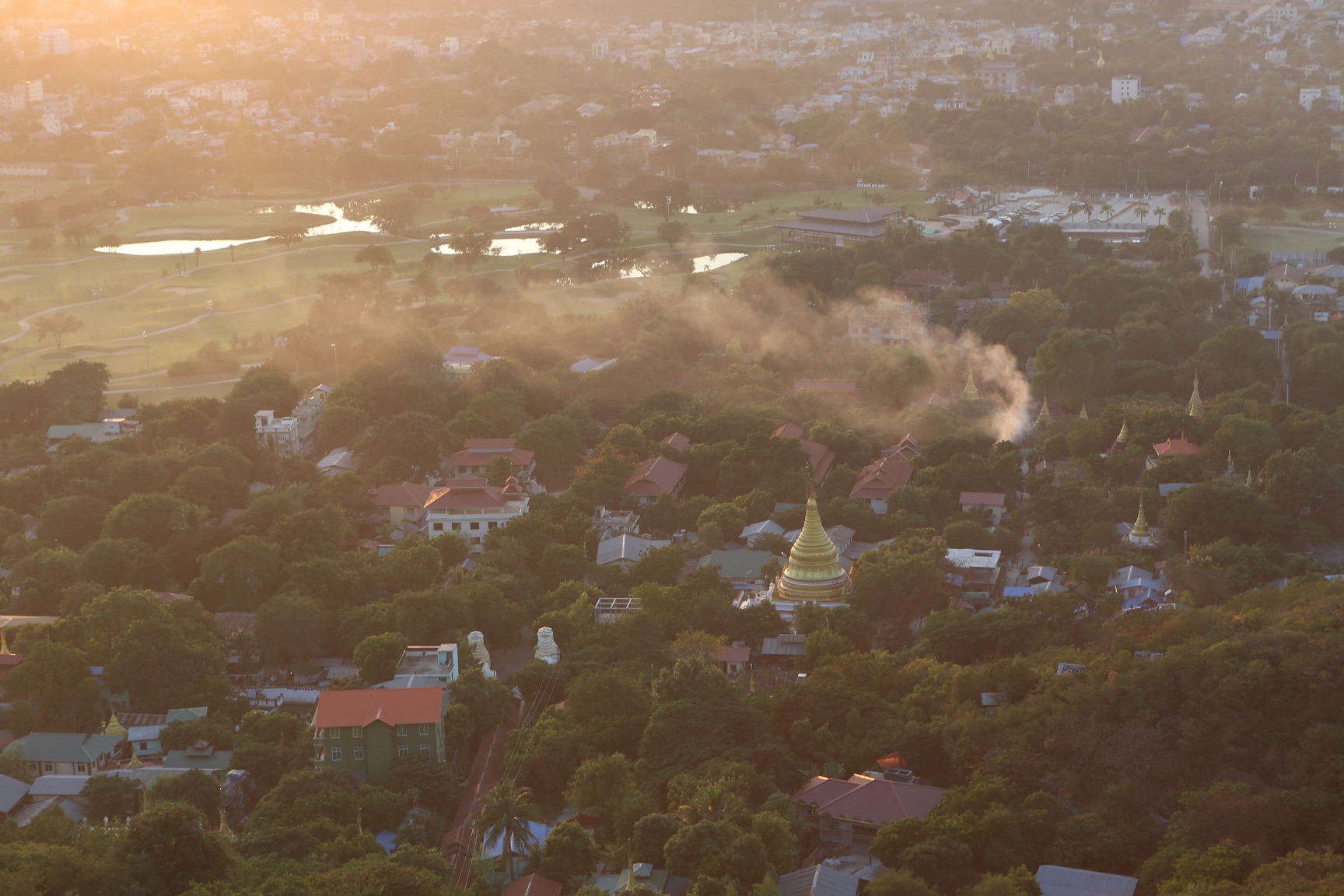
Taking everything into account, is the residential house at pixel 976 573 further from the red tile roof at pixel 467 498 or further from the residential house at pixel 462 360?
the residential house at pixel 462 360

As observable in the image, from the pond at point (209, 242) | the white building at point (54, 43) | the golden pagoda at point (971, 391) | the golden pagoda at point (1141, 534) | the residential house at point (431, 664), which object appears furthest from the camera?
the white building at point (54, 43)

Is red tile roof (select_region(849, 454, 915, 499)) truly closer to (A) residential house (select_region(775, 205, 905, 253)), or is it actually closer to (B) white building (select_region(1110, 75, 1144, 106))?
(A) residential house (select_region(775, 205, 905, 253))

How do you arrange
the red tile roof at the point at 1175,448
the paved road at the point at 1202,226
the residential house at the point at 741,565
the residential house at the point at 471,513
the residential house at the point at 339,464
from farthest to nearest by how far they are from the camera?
the paved road at the point at 1202,226, the residential house at the point at 339,464, the red tile roof at the point at 1175,448, the residential house at the point at 471,513, the residential house at the point at 741,565

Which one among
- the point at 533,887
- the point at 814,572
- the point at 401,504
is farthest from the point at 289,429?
the point at 533,887

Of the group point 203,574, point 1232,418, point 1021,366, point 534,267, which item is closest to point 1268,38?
point 534,267

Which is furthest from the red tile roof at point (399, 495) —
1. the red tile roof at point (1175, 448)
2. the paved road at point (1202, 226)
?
the paved road at point (1202, 226)

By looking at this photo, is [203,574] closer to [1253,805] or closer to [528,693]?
[528,693]

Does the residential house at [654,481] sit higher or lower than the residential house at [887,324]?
higher
